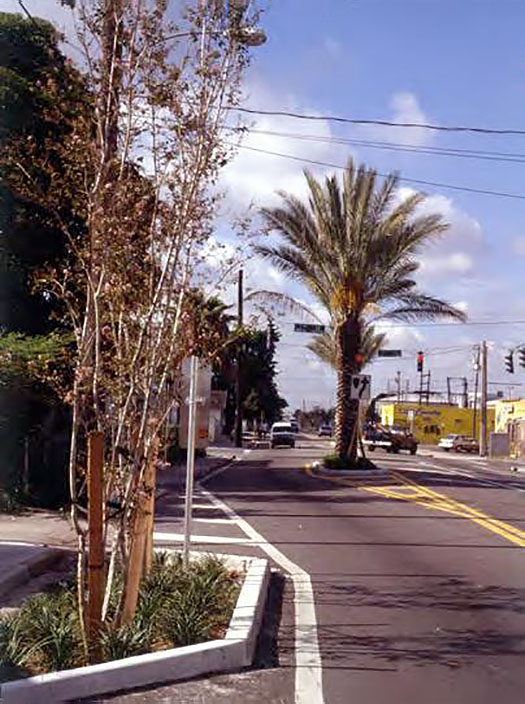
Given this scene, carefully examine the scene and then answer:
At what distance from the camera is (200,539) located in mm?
15023

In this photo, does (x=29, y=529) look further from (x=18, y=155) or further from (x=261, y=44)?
(x=261, y=44)

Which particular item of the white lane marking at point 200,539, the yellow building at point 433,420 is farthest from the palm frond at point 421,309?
the yellow building at point 433,420

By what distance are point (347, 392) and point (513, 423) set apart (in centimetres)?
4426

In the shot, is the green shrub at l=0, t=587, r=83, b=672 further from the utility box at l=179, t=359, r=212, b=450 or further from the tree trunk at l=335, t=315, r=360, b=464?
the tree trunk at l=335, t=315, r=360, b=464

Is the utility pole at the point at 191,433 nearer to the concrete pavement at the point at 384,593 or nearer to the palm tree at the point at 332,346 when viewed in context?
the concrete pavement at the point at 384,593

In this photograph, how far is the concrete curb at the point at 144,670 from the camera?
6.43 metres

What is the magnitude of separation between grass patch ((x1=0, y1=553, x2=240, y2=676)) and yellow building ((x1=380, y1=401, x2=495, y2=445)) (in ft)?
288

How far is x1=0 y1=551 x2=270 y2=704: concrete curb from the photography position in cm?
643

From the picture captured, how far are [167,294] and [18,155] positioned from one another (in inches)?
82.7

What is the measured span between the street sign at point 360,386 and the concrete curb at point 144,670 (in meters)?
23.1

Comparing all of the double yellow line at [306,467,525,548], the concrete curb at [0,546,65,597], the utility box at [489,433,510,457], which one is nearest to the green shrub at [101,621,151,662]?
the concrete curb at [0,546,65,597]

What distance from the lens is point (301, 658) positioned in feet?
25.9

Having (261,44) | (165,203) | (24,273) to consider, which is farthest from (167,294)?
(24,273)

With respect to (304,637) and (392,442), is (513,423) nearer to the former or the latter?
(392,442)
